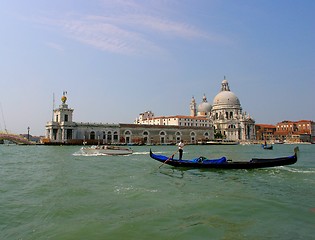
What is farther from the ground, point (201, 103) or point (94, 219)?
point (201, 103)

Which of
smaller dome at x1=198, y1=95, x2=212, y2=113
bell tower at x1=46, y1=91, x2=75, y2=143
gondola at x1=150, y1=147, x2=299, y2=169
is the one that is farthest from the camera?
smaller dome at x1=198, y1=95, x2=212, y2=113

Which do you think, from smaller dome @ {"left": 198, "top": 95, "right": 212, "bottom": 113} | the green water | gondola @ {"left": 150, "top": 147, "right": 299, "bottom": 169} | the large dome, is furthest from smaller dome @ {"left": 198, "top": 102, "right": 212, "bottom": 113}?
the green water

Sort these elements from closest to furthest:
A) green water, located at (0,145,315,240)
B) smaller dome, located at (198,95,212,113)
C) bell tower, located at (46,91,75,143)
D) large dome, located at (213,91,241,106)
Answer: green water, located at (0,145,315,240)
bell tower, located at (46,91,75,143)
large dome, located at (213,91,241,106)
smaller dome, located at (198,95,212,113)

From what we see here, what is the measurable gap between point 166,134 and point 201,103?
30.4 metres

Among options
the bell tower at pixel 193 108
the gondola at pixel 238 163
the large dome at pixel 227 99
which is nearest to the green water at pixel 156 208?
the gondola at pixel 238 163

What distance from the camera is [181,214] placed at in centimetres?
691

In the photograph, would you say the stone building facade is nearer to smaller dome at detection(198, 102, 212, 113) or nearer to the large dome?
the large dome

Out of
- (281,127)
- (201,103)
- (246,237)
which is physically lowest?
(246,237)

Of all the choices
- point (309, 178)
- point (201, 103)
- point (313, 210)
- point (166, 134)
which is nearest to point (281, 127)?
point (201, 103)

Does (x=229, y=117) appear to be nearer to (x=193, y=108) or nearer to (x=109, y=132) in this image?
(x=193, y=108)

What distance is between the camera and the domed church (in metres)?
84.1

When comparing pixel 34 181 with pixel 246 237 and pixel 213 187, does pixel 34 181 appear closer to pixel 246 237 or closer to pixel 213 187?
pixel 213 187

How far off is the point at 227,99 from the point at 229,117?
5049mm

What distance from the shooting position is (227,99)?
88750mm
